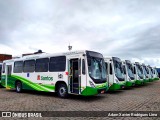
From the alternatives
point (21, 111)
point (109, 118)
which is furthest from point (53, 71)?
point (109, 118)

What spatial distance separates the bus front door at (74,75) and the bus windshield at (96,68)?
2.20 feet

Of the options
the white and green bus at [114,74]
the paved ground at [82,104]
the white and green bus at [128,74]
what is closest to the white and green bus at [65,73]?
the paved ground at [82,104]

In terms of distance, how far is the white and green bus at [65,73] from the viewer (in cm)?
1121

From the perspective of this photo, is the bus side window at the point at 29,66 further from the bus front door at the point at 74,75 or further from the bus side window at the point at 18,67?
the bus front door at the point at 74,75

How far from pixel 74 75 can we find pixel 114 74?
4.50m

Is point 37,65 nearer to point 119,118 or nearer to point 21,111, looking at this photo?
point 21,111

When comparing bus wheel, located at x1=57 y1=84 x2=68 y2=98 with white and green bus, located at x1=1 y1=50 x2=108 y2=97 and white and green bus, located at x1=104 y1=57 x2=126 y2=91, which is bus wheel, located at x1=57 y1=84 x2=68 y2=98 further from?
white and green bus, located at x1=104 y1=57 x2=126 y2=91

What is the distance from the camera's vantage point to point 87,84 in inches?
431

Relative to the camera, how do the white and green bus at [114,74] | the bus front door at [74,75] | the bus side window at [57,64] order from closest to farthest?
the bus front door at [74,75] < the bus side window at [57,64] < the white and green bus at [114,74]

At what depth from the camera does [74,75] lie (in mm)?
12102

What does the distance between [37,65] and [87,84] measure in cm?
551

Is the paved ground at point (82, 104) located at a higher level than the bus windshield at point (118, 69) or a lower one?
lower

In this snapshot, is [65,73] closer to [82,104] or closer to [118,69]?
[82,104]

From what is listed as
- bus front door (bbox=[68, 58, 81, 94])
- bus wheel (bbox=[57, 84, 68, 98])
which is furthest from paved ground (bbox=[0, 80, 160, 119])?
bus front door (bbox=[68, 58, 81, 94])
